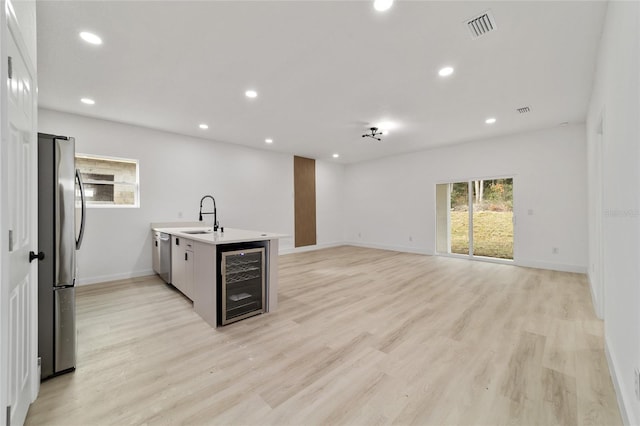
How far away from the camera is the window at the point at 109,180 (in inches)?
176

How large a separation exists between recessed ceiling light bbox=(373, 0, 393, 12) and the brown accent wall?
18.5 feet

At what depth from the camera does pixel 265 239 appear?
3012mm

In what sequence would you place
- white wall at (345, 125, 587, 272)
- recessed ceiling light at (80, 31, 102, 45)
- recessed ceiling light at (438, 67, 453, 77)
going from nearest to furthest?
recessed ceiling light at (80, 31, 102, 45) → recessed ceiling light at (438, 67, 453, 77) → white wall at (345, 125, 587, 272)

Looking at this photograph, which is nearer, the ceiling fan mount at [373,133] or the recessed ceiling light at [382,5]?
the recessed ceiling light at [382,5]

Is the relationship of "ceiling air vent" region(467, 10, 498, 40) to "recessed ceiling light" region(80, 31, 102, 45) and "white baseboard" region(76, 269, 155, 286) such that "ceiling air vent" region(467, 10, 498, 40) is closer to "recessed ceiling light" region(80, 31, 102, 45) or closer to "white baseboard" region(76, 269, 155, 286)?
"recessed ceiling light" region(80, 31, 102, 45)

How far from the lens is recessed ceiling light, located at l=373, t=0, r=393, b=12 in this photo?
1.99m

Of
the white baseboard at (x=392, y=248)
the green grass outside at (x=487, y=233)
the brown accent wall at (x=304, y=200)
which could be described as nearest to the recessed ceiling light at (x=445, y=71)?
the green grass outside at (x=487, y=233)

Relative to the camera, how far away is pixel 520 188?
5.52 m

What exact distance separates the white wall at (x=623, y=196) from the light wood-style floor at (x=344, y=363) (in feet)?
0.98

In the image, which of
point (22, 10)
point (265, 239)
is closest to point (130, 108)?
point (22, 10)

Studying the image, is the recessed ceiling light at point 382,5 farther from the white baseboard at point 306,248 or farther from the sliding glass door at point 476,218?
the white baseboard at point 306,248

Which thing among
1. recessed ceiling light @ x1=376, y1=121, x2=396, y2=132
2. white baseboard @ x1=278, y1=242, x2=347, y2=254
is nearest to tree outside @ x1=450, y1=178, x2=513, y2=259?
recessed ceiling light @ x1=376, y1=121, x2=396, y2=132

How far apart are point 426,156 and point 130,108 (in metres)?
6.48

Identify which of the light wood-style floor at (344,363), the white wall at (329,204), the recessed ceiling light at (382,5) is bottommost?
the light wood-style floor at (344,363)
